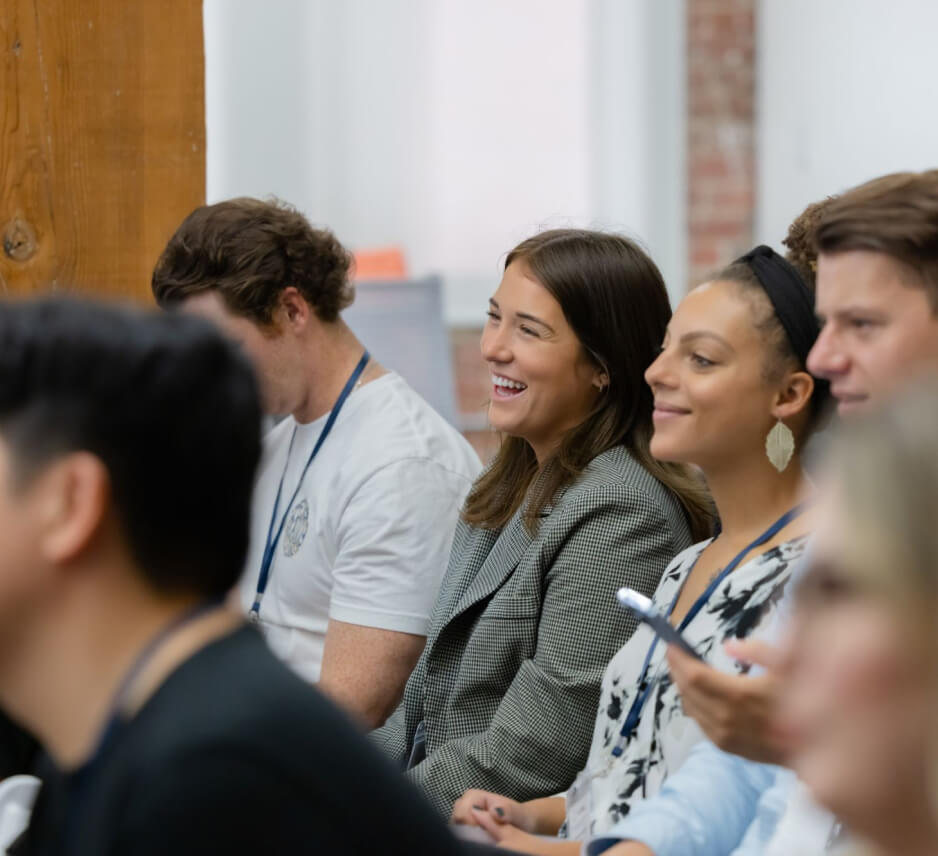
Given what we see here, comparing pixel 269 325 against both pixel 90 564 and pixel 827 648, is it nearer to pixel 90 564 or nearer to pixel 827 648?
pixel 90 564

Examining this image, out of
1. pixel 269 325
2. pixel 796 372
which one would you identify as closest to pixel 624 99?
pixel 269 325

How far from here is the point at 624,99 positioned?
5.22m

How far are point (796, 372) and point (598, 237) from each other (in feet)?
1.80

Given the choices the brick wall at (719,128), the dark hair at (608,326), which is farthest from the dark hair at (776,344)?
the brick wall at (719,128)

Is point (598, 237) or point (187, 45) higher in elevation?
point (187, 45)

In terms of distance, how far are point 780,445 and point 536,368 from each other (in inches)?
22.1

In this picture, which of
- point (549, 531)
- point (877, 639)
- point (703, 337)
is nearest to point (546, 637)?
point (549, 531)

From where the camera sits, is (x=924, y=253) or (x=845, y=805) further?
(x=924, y=253)

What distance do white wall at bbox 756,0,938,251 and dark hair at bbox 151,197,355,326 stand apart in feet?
9.90

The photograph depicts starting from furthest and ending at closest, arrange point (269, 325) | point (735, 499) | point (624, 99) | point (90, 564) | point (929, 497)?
point (624, 99) → point (269, 325) → point (735, 499) → point (90, 564) → point (929, 497)

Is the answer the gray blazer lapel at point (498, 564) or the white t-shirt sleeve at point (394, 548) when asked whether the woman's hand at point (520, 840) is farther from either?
the white t-shirt sleeve at point (394, 548)

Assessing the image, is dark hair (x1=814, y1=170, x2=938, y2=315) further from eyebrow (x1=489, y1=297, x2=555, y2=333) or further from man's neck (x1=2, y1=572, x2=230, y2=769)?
man's neck (x1=2, y1=572, x2=230, y2=769)

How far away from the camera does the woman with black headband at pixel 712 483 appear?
1.72 meters

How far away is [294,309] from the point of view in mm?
2553
